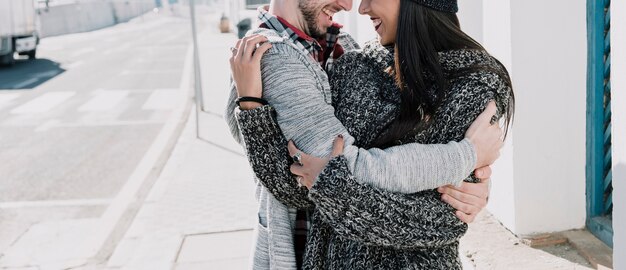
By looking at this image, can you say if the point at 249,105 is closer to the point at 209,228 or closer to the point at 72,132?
the point at 209,228

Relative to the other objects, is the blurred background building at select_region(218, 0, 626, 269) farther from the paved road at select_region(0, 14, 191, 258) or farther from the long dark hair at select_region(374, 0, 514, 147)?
the paved road at select_region(0, 14, 191, 258)

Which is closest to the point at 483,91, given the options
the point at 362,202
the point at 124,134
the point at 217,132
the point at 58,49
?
the point at 362,202

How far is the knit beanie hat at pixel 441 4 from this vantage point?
186cm

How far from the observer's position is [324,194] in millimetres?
1731

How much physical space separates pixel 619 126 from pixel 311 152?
5.68ft

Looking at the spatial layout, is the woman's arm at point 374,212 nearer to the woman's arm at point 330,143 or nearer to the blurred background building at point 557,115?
the woman's arm at point 330,143

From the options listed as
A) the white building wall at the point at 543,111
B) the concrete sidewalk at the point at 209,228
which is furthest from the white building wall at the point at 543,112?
the concrete sidewalk at the point at 209,228

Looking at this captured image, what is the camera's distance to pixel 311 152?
69.8 inches

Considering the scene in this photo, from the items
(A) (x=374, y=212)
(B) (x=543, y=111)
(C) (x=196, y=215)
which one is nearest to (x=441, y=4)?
(A) (x=374, y=212)

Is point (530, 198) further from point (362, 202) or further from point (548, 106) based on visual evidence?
point (362, 202)

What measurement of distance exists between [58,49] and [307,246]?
103 ft

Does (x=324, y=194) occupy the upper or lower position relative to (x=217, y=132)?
upper

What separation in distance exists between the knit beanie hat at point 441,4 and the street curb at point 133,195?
422cm

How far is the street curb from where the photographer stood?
18.8 feet
